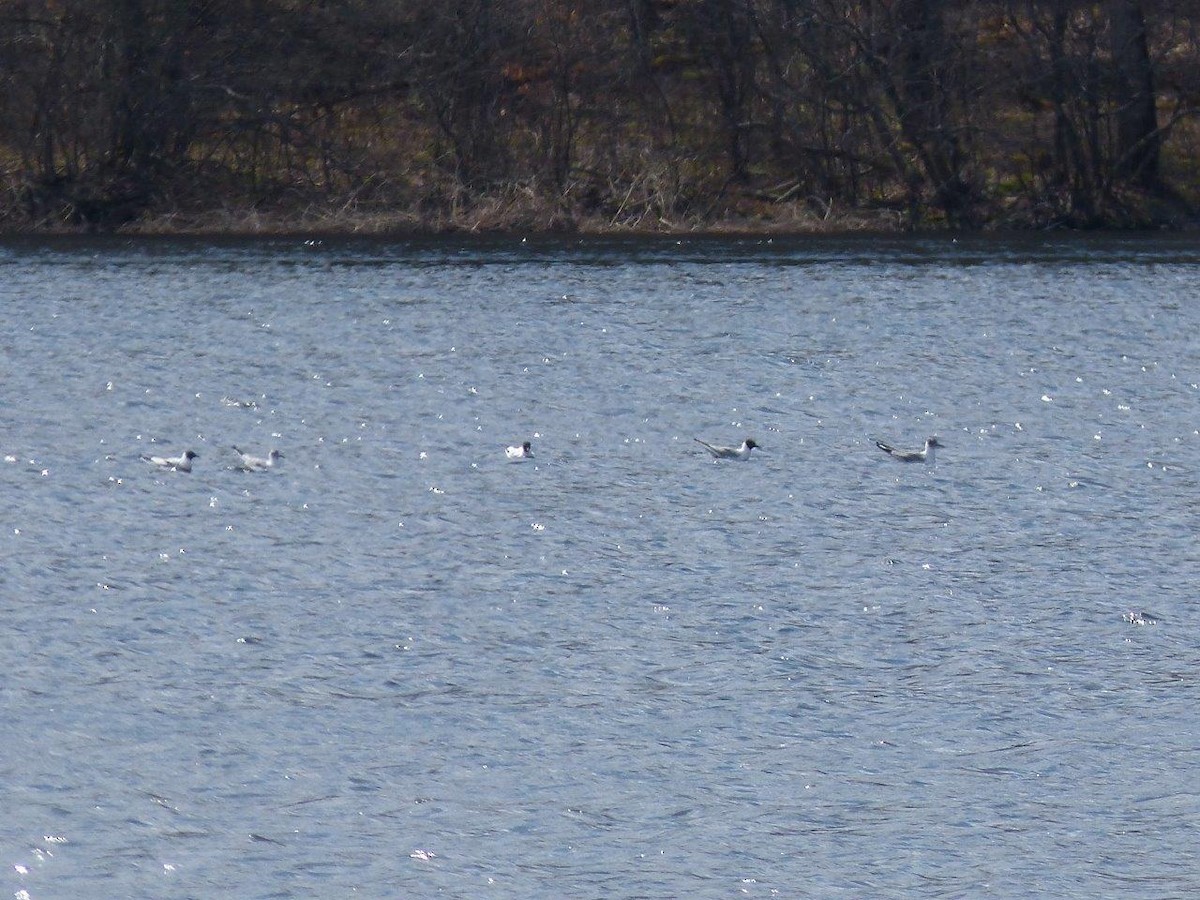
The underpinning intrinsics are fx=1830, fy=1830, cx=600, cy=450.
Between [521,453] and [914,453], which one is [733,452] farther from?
[521,453]

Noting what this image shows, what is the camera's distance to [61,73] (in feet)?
141

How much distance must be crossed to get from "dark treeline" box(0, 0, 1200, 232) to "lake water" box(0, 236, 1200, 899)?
1623cm

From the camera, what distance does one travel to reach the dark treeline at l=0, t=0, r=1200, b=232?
4256 cm

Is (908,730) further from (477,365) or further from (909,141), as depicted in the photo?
(909,141)

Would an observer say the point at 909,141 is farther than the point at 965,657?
Yes

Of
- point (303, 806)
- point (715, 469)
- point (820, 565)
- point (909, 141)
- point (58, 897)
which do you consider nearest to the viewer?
point (58, 897)

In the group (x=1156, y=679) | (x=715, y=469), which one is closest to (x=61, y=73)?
(x=715, y=469)

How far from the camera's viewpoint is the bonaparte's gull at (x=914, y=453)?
18547mm

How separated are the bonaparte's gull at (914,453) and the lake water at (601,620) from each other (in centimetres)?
15

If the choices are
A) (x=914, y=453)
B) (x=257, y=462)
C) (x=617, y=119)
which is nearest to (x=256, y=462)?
(x=257, y=462)

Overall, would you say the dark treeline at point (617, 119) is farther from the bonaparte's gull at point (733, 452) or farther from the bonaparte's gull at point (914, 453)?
the bonaparte's gull at point (733, 452)

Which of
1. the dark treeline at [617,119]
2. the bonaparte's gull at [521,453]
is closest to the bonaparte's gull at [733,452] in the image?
the bonaparte's gull at [521,453]

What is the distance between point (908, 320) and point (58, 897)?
22739 millimetres

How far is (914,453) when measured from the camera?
1864cm
